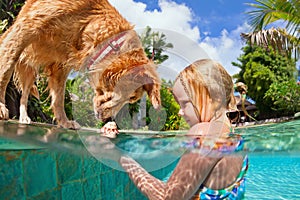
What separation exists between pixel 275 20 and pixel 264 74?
393 inches

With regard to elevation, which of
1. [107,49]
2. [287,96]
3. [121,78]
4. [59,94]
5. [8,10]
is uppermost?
[8,10]

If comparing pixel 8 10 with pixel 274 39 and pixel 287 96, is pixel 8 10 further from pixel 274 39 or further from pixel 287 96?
pixel 287 96

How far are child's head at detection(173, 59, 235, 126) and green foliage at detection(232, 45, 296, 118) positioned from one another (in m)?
18.1

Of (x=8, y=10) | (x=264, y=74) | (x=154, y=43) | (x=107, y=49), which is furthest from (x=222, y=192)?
(x=264, y=74)

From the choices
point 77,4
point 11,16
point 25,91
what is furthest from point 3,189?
point 11,16

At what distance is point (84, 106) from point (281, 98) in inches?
542

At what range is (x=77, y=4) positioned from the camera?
10.9 ft

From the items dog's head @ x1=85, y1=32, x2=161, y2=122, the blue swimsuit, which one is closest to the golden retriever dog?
dog's head @ x1=85, y1=32, x2=161, y2=122

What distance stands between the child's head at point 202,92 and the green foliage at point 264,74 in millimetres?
18137

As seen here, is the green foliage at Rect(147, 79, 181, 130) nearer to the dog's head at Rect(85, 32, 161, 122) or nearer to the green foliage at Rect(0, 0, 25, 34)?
the dog's head at Rect(85, 32, 161, 122)

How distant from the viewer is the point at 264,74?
19.9 meters

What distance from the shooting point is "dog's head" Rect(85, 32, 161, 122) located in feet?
10.2

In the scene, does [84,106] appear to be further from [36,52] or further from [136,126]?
[36,52]

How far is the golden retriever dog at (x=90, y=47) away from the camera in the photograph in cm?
307
